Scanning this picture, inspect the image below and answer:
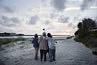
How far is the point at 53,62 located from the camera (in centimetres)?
2053

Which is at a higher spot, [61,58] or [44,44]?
[44,44]

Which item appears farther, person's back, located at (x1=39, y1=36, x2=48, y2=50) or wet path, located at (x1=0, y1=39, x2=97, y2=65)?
person's back, located at (x1=39, y1=36, x2=48, y2=50)

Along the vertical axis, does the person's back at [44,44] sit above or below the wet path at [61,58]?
above

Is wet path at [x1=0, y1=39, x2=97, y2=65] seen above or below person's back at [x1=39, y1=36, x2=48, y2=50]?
below

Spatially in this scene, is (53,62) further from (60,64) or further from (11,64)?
(11,64)

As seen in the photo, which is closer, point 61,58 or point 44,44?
point 44,44

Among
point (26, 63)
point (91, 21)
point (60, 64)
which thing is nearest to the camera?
point (60, 64)

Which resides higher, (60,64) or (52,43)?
(52,43)

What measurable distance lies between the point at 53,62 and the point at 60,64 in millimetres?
1025

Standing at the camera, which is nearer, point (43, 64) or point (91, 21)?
point (43, 64)

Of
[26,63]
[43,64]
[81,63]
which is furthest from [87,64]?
[26,63]

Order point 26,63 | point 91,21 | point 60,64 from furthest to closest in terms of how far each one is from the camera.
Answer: point 91,21
point 26,63
point 60,64

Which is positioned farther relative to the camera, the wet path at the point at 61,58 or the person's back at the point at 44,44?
the person's back at the point at 44,44

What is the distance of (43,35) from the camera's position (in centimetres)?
2088
